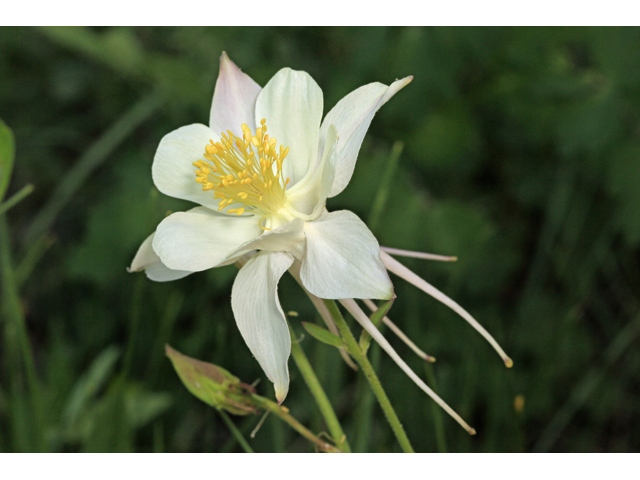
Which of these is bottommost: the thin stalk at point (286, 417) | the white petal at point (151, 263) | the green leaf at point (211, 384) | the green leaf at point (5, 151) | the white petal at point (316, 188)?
the thin stalk at point (286, 417)

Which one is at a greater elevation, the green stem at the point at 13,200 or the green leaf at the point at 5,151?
the green leaf at the point at 5,151

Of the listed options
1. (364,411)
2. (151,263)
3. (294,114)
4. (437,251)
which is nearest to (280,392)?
(151,263)

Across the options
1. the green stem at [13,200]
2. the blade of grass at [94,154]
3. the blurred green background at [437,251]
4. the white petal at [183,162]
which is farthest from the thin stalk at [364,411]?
the blade of grass at [94,154]

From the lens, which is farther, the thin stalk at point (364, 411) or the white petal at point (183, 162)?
the thin stalk at point (364, 411)

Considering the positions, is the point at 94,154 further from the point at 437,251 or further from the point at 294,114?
the point at 294,114

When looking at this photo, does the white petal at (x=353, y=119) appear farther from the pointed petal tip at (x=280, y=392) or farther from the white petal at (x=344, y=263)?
the pointed petal tip at (x=280, y=392)

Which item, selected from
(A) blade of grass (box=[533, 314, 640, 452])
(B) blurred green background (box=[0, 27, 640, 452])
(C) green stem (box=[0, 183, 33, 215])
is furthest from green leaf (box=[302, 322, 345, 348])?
(A) blade of grass (box=[533, 314, 640, 452])

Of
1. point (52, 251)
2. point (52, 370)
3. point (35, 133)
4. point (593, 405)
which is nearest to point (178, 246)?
point (52, 370)

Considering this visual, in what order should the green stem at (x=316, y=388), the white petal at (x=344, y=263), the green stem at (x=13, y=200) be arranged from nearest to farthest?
the white petal at (x=344, y=263), the green stem at (x=316, y=388), the green stem at (x=13, y=200)
